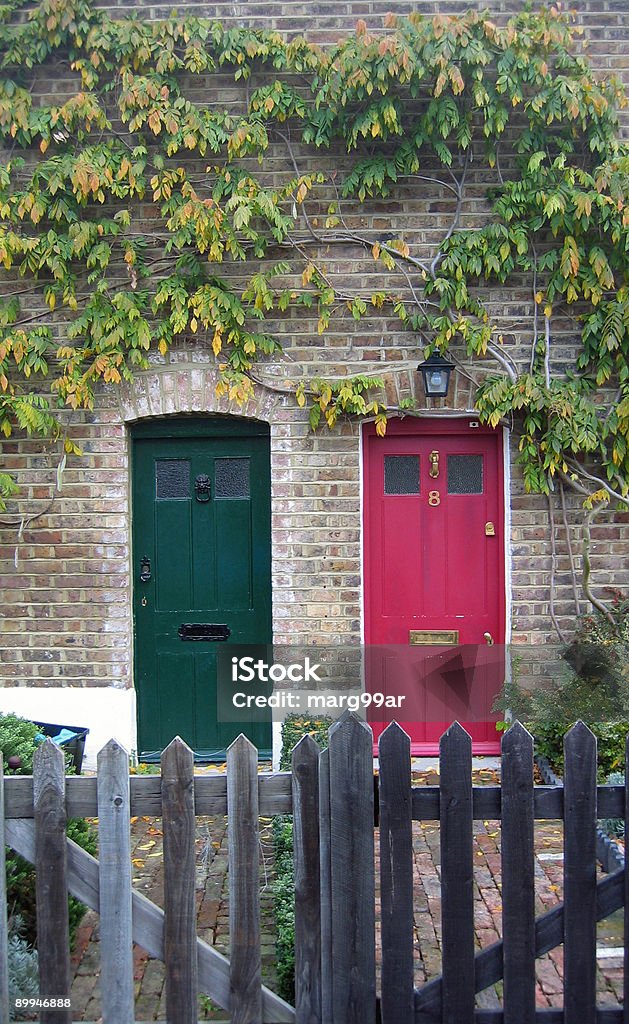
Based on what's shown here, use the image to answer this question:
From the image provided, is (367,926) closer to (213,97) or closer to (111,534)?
(111,534)

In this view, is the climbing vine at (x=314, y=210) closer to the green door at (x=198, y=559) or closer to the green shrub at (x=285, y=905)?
the green door at (x=198, y=559)

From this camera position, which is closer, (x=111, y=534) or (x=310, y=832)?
(x=310, y=832)

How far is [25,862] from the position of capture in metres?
3.24

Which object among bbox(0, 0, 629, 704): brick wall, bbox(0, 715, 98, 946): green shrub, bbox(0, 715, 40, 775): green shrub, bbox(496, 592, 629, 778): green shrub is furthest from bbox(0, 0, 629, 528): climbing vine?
bbox(0, 715, 98, 946): green shrub

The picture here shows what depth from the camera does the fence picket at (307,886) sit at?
2748 millimetres

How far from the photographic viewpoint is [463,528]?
588 centimetres

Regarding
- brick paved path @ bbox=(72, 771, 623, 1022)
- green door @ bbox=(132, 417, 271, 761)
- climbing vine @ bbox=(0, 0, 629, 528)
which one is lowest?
brick paved path @ bbox=(72, 771, 623, 1022)

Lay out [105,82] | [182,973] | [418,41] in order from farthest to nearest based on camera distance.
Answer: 1. [105,82]
2. [418,41]
3. [182,973]

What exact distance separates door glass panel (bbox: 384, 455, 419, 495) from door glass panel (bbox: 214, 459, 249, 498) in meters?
0.98

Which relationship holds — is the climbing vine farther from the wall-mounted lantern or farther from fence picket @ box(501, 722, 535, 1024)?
fence picket @ box(501, 722, 535, 1024)

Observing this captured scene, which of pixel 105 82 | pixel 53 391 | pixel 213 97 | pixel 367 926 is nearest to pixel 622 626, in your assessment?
pixel 367 926

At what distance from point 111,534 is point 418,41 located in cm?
373

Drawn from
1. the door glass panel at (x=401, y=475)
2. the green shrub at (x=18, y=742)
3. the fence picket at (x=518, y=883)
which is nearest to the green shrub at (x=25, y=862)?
the green shrub at (x=18, y=742)

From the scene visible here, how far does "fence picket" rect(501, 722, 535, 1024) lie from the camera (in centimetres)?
274
